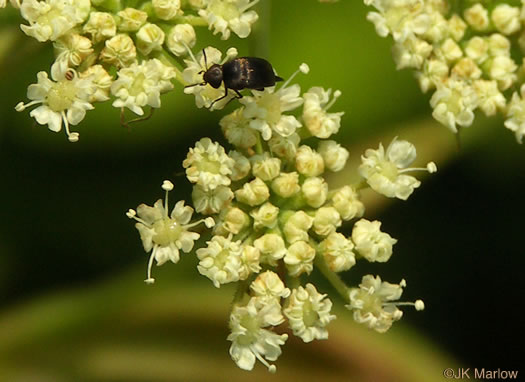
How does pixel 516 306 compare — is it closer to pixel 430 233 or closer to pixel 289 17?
pixel 430 233

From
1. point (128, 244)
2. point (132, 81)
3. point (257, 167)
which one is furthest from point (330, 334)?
point (132, 81)

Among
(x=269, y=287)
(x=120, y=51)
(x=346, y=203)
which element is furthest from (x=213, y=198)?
(x=120, y=51)

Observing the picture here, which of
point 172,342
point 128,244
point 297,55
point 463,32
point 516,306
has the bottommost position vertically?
point 516,306

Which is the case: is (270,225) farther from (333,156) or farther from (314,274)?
(314,274)

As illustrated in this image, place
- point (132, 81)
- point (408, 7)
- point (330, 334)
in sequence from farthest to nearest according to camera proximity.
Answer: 1. point (330, 334)
2. point (408, 7)
3. point (132, 81)

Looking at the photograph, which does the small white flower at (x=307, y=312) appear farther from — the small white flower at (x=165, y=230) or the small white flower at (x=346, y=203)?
the small white flower at (x=165, y=230)

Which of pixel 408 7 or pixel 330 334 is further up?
pixel 408 7
